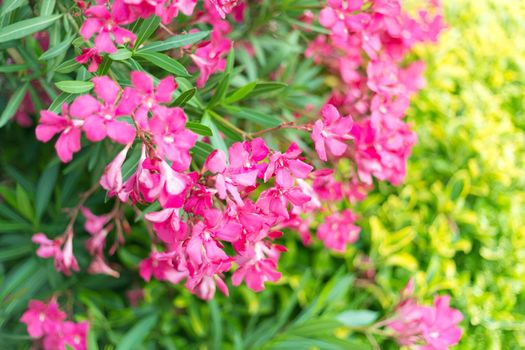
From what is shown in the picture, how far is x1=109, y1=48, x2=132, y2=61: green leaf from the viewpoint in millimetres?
1073

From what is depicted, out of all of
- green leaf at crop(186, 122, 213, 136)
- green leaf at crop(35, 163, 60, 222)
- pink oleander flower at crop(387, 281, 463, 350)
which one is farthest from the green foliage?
green leaf at crop(35, 163, 60, 222)

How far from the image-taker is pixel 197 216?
106 cm

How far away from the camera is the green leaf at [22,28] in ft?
3.77

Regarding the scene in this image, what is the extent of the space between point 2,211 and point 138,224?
1.29 feet

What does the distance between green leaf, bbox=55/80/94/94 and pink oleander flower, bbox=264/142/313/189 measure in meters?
0.35

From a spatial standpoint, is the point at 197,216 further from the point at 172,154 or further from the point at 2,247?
the point at 2,247

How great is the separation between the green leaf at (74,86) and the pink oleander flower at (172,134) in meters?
0.20

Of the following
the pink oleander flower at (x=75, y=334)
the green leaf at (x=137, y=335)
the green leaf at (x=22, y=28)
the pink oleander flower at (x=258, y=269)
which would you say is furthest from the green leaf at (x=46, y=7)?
the green leaf at (x=137, y=335)

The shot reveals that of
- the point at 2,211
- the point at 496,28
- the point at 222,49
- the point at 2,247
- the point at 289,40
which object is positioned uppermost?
the point at 222,49

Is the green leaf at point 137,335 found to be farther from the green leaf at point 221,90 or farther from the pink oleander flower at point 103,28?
the pink oleander flower at point 103,28

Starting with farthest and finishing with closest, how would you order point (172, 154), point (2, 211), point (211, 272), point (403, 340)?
point (2, 211) < point (403, 340) < point (211, 272) < point (172, 154)

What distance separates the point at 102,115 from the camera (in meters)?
0.94

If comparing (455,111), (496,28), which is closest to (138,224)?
(455,111)

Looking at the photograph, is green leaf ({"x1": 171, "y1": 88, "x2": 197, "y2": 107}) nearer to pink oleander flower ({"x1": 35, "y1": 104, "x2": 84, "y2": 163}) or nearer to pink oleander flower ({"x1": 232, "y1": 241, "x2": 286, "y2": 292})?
pink oleander flower ({"x1": 35, "y1": 104, "x2": 84, "y2": 163})
